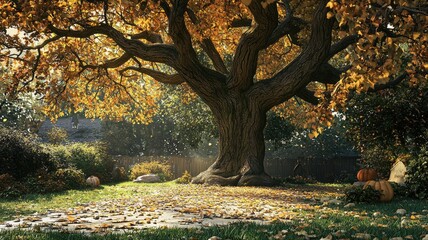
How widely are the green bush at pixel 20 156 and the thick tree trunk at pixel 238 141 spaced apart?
635cm

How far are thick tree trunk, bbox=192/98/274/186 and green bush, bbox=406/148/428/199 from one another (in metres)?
6.35

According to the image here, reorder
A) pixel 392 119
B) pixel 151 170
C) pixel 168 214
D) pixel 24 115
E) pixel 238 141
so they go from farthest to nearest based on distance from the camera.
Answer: pixel 24 115 < pixel 151 170 < pixel 392 119 < pixel 238 141 < pixel 168 214

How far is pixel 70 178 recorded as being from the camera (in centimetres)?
1867

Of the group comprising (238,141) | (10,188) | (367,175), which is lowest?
(10,188)

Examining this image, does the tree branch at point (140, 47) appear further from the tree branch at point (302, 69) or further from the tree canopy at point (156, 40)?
the tree branch at point (302, 69)

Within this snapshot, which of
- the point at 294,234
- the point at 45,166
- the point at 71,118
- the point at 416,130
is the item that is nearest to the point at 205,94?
the point at 45,166

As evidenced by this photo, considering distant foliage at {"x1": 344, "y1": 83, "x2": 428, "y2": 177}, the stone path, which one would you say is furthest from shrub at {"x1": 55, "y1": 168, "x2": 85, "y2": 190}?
distant foliage at {"x1": 344, "y1": 83, "x2": 428, "y2": 177}

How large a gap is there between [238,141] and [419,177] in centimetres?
761

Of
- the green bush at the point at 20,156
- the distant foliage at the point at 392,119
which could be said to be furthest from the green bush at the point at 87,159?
the distant foliage at the point at 392,119

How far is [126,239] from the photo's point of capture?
609cm

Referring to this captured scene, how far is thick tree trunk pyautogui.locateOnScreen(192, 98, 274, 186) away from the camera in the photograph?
62.2ft

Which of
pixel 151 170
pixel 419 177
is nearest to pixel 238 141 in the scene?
pixel 419 177

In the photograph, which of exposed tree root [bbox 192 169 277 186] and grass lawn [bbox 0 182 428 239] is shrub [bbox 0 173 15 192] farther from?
exposed tree root [bbox 192 169 277 186]

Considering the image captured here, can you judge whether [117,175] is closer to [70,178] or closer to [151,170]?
[151,170]
